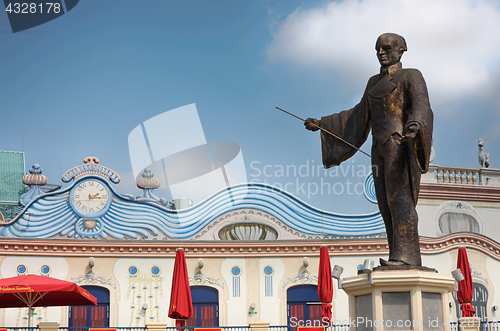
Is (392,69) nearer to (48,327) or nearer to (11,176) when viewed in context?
(48,327)

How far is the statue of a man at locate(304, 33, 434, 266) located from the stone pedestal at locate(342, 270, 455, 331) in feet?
0.96

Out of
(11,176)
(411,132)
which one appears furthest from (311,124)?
(11,176)

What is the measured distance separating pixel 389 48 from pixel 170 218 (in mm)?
13905

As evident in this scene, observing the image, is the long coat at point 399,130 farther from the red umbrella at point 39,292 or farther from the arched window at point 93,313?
the arched window at point 93,313

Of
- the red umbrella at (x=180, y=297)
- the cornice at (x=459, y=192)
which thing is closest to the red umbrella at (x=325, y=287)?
the red umbrella at (x=180, y=297)

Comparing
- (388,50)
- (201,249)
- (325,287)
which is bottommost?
(325,287)

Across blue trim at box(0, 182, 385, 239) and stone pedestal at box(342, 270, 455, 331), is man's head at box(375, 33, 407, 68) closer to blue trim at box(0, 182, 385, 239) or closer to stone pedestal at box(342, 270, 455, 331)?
stone pedestal at box(342, 270, 455, 331)

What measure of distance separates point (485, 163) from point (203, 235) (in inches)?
432

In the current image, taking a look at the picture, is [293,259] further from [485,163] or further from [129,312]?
[485,163]

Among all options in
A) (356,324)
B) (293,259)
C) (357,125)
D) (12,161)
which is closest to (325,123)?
(357,125)

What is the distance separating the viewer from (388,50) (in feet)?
22.7

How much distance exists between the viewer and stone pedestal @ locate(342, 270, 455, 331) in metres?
6.02

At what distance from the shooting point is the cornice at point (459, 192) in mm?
20938

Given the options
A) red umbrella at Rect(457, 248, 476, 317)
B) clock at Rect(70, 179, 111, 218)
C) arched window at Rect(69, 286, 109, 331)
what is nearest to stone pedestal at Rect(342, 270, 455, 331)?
red umbrella at Rect(457, 248, 476, 317)
